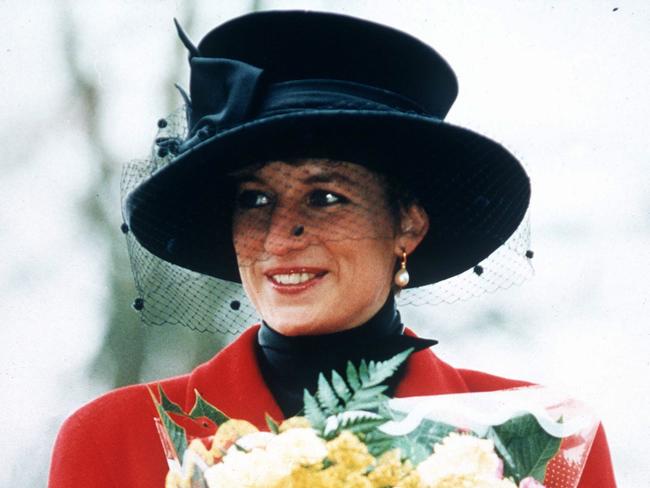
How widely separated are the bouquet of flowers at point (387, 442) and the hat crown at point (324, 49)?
75 cm

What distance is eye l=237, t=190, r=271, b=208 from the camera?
2.04 m

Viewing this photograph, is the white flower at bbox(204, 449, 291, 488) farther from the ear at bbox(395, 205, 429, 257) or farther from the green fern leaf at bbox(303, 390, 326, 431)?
the ear at bbox(395, 205, 429, 257)

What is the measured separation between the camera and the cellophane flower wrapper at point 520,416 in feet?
4.60

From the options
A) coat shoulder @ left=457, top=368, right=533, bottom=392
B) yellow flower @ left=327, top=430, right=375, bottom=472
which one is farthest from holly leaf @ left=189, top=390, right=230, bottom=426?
coat shoulder @ left=457, top=368, right=533, bottom=392

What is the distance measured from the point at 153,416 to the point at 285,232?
0.45m

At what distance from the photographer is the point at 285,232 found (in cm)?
197

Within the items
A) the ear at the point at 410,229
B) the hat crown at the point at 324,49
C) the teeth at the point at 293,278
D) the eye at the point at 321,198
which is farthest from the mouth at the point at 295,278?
the hat crown at the point at 324,49

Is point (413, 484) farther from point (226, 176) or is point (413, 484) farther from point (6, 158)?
point (6, 158)

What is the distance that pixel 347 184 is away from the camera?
2.02 metres

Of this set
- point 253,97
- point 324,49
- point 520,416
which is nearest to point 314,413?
point 520,416

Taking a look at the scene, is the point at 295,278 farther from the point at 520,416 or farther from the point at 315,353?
the point at 520,416

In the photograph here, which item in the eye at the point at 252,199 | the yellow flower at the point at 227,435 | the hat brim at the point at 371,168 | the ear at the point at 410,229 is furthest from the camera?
the ear at the point at 410,229

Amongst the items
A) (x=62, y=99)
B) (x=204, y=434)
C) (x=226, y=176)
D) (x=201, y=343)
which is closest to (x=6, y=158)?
(x=62, y=99)

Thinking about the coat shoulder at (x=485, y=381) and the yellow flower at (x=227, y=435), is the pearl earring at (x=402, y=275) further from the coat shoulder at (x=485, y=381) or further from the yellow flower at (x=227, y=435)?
the yellow flower at (x=227, y=435)
